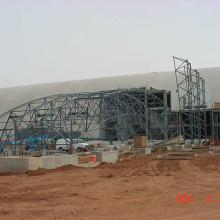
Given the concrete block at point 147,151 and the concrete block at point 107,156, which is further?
the concrete block at point 147,151

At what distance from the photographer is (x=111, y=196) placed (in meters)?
11.7

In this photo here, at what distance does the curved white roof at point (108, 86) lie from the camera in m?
53.9

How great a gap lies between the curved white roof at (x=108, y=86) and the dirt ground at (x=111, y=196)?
35.0 metres

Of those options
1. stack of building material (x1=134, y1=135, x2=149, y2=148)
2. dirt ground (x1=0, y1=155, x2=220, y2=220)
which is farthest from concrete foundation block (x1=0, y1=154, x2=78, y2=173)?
stack of building material (x1=134, y1=135, x2=149, y2=148)

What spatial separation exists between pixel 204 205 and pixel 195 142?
35165 millimetres

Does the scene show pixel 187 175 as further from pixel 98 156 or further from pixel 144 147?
pixel 144 147

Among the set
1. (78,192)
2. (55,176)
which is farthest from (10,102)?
(78,192)

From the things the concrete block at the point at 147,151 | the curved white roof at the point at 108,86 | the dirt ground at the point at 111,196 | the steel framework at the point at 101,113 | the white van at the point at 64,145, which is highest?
the curved white roof at the point at 108,86

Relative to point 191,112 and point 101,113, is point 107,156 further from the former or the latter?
point 191,112

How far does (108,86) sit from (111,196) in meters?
49.4

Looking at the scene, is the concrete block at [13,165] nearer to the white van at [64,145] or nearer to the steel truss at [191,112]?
the white van at [64,145]

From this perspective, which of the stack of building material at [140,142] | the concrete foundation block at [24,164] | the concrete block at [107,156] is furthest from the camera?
the stack of building material at [140,142]

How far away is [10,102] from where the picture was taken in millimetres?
67688

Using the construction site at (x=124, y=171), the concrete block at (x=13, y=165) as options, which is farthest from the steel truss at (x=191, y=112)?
the concrete block at (x=13, y=165)
